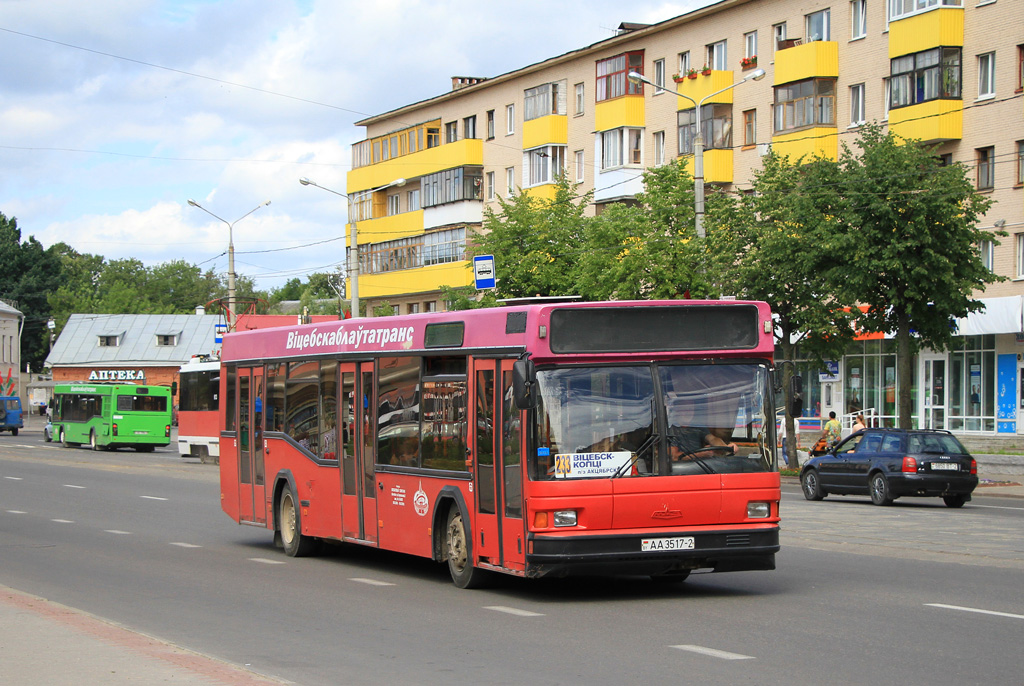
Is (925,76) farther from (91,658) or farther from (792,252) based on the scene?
(91,658)

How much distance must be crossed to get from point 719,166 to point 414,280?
69.8ft

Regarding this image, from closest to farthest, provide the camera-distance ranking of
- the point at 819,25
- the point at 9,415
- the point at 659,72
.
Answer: the point at 819,25 → the point at 659,72 → the point at 9,415

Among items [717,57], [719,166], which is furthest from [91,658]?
[717,57]

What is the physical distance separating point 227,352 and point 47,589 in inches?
236

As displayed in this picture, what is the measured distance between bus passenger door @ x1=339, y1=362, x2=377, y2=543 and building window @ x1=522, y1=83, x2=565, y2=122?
4629 cm

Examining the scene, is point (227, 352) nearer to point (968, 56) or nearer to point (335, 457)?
point (335, 457)

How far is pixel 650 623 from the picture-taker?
10.1 meters

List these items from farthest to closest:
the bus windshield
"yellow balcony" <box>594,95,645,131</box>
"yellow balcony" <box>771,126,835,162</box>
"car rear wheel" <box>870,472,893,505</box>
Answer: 1. "yellow balcony" <box>594,95,645,131</box>
2. "yellow balcony" <box>771,126,835,162</box>
3. "car rear wheel" <box>870,472,893,505</box>
4. the bus windshield

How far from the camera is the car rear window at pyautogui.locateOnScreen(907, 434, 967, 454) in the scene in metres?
24.0

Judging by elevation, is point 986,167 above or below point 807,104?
below

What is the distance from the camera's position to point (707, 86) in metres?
50.6

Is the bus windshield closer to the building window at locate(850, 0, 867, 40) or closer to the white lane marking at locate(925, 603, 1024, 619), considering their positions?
the white lane marking at locate(925, 603, 1024, 619)

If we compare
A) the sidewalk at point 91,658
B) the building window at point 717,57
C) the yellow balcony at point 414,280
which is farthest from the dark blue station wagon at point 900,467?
the yellow balcony at point 414,280

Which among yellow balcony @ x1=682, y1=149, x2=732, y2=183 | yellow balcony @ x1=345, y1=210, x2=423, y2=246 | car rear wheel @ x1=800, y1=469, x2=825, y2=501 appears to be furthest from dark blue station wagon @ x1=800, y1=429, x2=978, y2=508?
yellow balcony @ x1=345, y1=210, x2=423, y2=246
